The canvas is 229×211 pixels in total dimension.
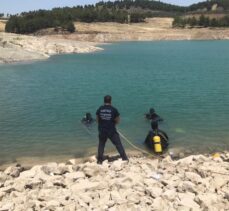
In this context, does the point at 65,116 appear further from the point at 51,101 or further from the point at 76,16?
the point at 76,16

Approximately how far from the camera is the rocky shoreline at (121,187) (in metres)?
11.2

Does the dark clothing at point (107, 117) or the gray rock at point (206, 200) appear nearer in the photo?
the gray rock at point (206, 200)

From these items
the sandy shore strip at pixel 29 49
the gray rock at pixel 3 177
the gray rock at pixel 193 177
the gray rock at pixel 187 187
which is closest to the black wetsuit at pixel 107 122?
the gray rock at pixel 193 177

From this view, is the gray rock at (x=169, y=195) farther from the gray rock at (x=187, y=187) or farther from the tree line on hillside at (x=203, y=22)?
the tree line on hillside at (x=203, y=22)

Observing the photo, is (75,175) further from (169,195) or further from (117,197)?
(169,195)

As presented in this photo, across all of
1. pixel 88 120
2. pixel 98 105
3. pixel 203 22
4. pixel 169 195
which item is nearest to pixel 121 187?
pixel 169 195

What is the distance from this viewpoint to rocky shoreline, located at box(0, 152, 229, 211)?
36.6ft

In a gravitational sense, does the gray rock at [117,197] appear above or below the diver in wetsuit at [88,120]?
above

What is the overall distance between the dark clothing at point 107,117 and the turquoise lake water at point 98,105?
4507 millimetres

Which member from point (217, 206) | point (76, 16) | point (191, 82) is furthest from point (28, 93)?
point (76, 16)

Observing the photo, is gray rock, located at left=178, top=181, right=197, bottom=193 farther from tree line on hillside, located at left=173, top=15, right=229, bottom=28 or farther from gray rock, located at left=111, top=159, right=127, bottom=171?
tree line on hillside, located at left=173, top=15, right=229, bottom=28

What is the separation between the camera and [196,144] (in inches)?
845

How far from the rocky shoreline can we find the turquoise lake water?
6056 millimetres

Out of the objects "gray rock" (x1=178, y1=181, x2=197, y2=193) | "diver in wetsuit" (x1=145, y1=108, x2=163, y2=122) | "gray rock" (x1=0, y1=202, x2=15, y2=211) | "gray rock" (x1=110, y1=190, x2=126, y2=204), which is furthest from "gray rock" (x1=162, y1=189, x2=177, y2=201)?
"diver in wetsuit" (x1=145, y1=108, x2=163, y2=122)
